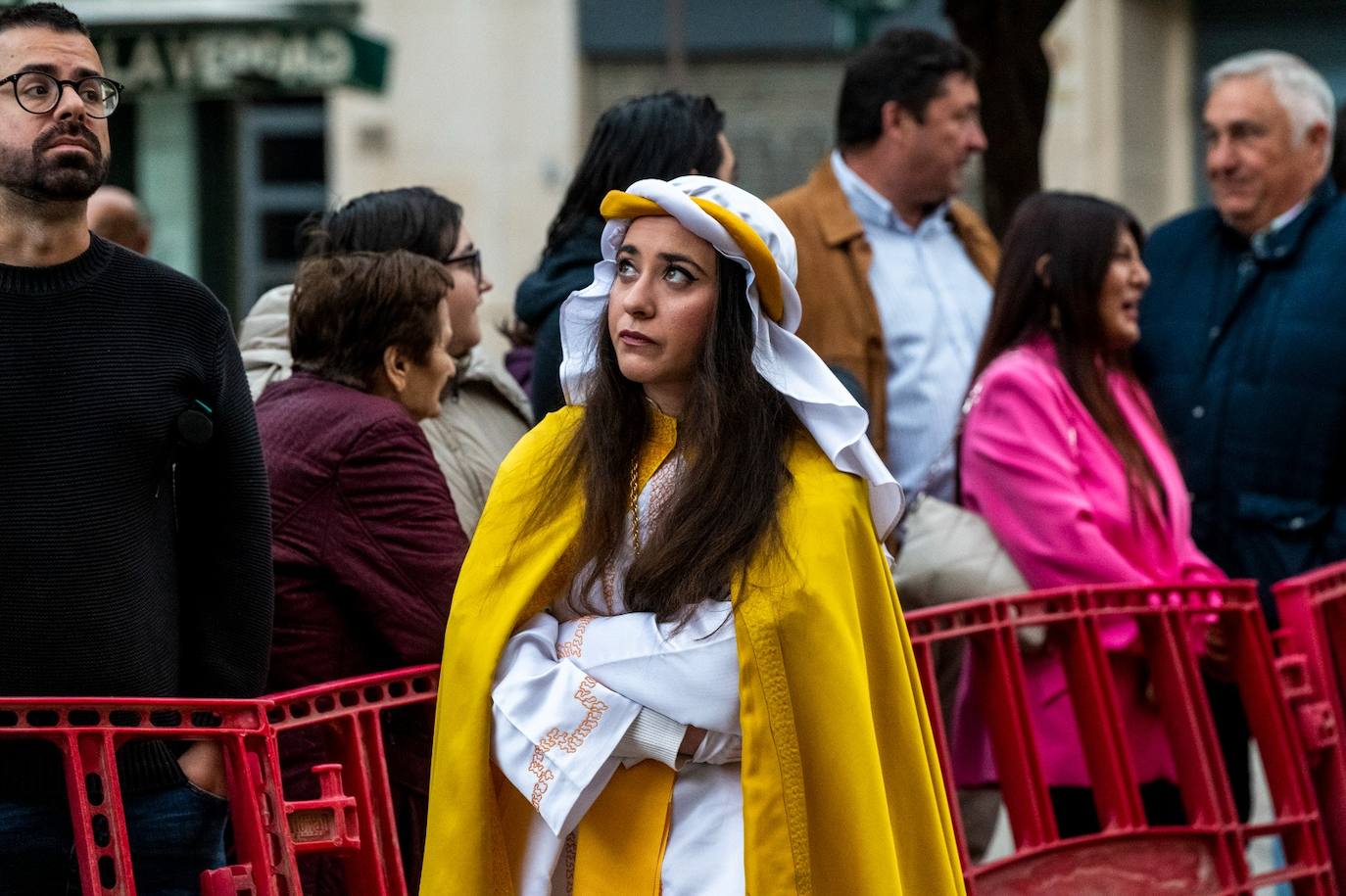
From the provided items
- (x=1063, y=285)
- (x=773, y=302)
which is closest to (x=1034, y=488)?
(x=1063, y=285)

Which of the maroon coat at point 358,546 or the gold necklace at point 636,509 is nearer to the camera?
the gold necklace at point 636,509

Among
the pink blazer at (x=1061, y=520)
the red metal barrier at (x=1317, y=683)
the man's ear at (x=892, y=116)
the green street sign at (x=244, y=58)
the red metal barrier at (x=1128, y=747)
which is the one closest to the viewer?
the red metal barrier at (x=1128, y=747)

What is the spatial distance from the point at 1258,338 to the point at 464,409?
7.22 ft

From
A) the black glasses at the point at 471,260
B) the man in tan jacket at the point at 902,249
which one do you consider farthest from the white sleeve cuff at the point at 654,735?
the man in tan jacket at the point at 902,249

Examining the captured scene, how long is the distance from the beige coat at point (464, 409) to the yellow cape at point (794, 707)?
3.40 ft

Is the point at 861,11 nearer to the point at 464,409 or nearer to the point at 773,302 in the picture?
the point at 464,409

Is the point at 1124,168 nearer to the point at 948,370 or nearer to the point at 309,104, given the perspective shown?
the point at 309,104

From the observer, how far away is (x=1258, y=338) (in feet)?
19.2

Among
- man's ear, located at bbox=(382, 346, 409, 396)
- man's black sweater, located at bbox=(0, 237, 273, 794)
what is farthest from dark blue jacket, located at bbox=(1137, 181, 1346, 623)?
man's black sweater, located at bbox=(0, 237, 273, 794)

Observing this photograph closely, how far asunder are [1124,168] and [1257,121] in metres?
9.87

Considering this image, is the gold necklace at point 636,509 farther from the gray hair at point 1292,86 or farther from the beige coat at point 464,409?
the gray hair at point 1292,86

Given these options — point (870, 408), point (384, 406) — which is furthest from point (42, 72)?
point (870, 408)

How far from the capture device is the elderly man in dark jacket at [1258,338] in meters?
5.77

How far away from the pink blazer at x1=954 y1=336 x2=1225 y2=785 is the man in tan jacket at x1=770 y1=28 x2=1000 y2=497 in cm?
35
